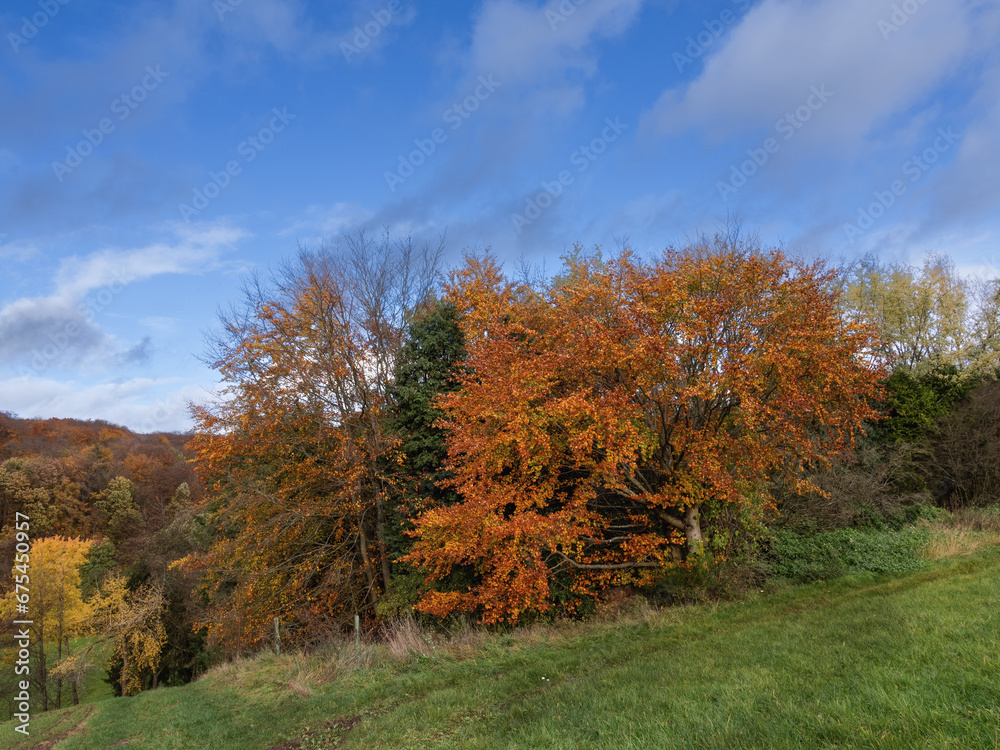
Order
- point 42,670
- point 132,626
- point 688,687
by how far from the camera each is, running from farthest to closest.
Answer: point 42,670 < point 132,626 < point 688,687

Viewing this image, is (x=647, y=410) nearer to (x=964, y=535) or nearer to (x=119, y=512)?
(x=964, y=535)

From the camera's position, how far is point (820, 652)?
6.27m

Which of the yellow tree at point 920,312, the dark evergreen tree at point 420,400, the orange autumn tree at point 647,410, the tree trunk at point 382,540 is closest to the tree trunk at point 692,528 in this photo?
the orange autumn tree at point 647,410

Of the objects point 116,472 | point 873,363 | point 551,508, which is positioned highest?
point 116,472

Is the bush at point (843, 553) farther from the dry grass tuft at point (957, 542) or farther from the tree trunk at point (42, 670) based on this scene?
the tree trunk at point (42, 670)

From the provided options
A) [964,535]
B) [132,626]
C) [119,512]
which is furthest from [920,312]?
[119,512]

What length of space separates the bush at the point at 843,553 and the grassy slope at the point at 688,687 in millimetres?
706

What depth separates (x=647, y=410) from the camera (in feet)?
40.9

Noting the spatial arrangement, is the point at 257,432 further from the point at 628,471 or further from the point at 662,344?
the point at 662,344

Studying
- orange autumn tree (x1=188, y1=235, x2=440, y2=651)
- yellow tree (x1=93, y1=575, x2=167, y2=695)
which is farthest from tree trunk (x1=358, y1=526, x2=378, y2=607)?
yellow tree (x1=93, y1=575, x2=167, y2=695)

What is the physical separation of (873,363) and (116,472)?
77288 millimetres

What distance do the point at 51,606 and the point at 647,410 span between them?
34.7m

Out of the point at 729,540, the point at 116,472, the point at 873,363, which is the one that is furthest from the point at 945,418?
the point at 116,472

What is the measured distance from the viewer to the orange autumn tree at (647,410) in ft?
35.7
